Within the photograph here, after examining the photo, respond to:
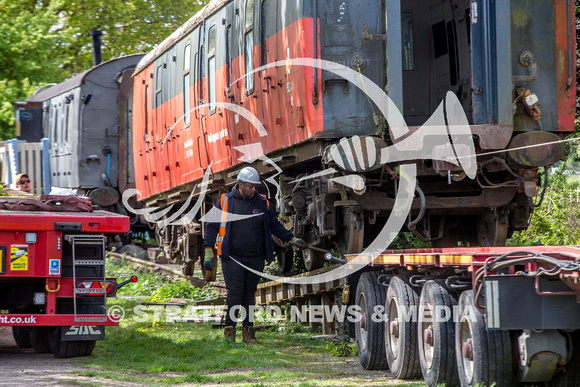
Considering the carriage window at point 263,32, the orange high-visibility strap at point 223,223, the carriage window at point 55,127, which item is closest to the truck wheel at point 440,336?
the orange high-visibility strap at point 223,223

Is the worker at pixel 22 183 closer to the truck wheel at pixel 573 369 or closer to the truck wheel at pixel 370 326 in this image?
the truck wheel at pixel 370 326

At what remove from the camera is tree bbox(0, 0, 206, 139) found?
28.1 metres

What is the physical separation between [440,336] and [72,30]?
25.7m

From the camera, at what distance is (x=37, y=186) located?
18.1m

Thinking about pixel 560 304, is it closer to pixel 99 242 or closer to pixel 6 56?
pixel 99 242

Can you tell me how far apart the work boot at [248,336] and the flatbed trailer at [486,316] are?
2.73 meters

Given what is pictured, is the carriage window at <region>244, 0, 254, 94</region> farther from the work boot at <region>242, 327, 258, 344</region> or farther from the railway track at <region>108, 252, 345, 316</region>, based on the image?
the work boot at <region>242, 327, 258, 344</region>

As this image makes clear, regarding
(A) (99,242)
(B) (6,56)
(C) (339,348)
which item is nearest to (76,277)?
(A) (99,242)

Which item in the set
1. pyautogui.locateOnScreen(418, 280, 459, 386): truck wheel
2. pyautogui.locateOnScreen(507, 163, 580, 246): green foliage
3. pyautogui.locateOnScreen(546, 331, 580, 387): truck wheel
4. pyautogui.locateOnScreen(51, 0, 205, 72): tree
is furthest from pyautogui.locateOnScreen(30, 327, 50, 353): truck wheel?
pyautogui.locateOnScreen(51, 0, 205, 72): tree

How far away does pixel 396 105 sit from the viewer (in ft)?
30.1

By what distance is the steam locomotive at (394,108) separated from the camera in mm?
9141

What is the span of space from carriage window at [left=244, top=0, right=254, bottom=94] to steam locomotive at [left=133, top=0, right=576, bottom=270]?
0.03 meters

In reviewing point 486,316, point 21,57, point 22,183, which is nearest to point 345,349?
point 486,316

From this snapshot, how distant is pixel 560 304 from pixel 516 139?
4150 millimetres
